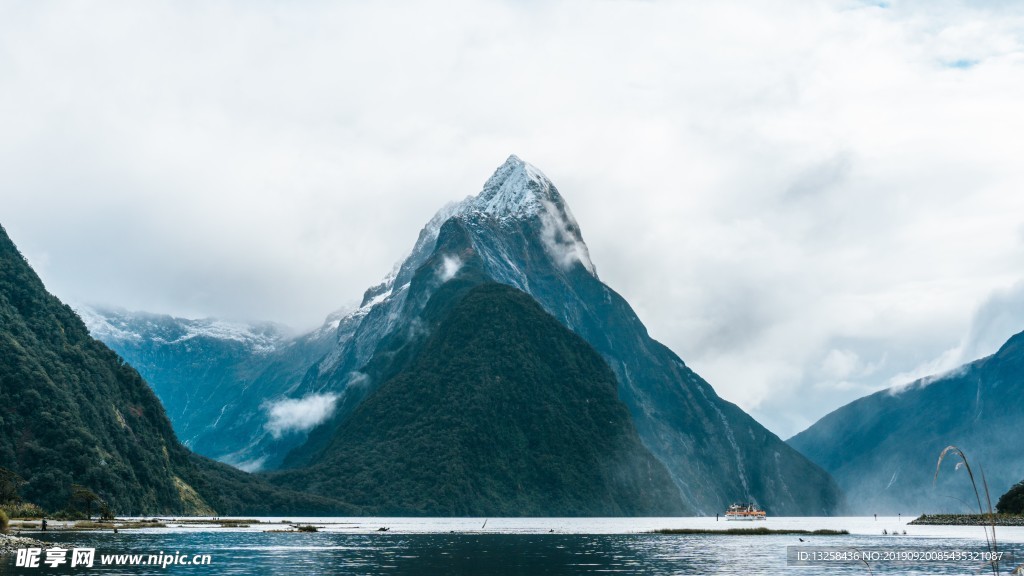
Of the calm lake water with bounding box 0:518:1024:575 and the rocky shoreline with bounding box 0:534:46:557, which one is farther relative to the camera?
the rocky shoreline with bounding box 0:534:46:557

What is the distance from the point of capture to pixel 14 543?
112125 mm

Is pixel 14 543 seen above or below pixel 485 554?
above

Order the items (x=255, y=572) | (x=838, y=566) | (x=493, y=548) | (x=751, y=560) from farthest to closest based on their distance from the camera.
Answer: (x=493, y=548) < (x=751, y=560) < (x=838, y=566) < (x=255, y=572)

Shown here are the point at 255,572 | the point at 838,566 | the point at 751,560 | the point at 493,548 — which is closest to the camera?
the point at 255,572

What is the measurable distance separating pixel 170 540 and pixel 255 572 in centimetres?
5584

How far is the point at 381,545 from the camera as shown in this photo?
146 meters

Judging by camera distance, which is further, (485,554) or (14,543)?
(485,554)

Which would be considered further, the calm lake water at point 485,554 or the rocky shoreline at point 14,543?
the rocky shoreline at point 14,543

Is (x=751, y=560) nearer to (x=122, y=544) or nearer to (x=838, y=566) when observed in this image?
(x=838, y=566)

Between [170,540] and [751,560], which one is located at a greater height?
[170,540]

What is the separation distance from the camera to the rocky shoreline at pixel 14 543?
10960cm

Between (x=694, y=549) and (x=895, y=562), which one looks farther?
(x=694, y=549)

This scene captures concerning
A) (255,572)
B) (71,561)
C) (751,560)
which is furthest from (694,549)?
(71,561)

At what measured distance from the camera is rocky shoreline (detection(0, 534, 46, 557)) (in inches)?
4315
